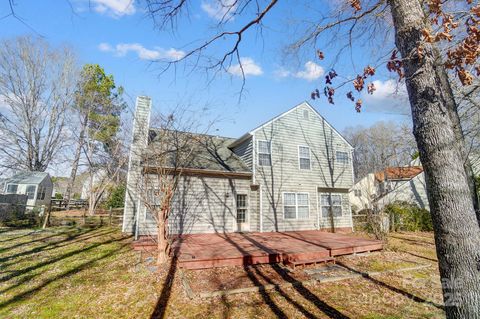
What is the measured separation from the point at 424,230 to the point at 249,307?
15475mm

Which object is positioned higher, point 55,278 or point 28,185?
point 28,185

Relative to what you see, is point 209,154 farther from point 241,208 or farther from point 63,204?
point 63,204

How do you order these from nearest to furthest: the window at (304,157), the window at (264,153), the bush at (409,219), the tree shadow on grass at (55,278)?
the tree shadow on grass at (55,278), the window at (264,153), the window at (304,157), the bush at (409,219)

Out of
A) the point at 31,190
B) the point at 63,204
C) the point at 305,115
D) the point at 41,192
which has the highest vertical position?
the point at 305,115

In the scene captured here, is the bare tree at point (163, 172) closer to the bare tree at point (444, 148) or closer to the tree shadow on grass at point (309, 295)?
the tree shadow on grass at point (309, 295)

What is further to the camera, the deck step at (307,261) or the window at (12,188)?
the window at (12,188)

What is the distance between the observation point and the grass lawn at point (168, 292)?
15.0ft

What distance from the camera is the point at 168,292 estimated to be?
5355 millimetres

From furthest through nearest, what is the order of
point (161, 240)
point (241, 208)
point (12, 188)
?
point (12, 188), point (241, 208), point (161, 240)

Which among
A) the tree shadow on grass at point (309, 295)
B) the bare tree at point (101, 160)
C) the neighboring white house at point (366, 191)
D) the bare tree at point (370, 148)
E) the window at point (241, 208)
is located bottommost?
the tree shadow on grass at point (309, 295)

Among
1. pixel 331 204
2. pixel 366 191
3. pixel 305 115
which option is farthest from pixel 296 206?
pixel 305 115

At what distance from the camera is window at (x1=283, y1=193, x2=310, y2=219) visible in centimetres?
1306

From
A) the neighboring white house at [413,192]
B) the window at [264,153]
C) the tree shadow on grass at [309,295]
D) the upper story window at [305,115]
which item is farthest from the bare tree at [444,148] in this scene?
the neighboring white house at [413,192]

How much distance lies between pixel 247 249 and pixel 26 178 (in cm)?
2436
